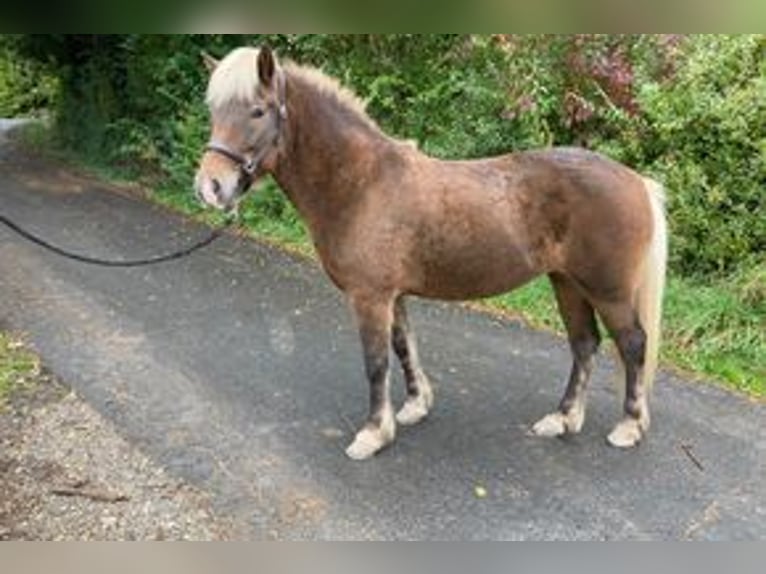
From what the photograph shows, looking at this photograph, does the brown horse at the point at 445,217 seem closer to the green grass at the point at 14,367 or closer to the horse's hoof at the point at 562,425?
the horse's hoof at the point at 562,425

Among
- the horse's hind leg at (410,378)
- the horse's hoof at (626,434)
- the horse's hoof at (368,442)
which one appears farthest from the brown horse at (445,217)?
the horse's hoof at (626,434)

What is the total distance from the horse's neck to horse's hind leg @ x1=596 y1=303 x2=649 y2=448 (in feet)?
4.68

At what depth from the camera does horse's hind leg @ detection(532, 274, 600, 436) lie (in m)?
4.89

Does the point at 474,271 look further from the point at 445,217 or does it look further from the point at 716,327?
the point at 716,327

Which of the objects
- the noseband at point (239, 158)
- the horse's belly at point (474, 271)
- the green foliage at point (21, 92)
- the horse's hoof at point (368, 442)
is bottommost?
the green foliage at point (21, 92)

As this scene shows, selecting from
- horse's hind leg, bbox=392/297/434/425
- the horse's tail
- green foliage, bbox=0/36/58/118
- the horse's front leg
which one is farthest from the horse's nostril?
green foliage, bbox=0/36/58/118

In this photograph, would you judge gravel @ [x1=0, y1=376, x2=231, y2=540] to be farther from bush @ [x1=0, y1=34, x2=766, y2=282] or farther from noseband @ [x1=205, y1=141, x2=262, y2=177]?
bush @ [x1=0, y1=34, x2=766, y2=282]

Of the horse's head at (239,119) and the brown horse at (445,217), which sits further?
the brown horse at (445,217)

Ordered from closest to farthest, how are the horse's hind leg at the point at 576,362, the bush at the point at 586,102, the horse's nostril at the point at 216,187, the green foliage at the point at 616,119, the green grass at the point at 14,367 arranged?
the horse's nostril at the point at 216,187 < the horse's hind leg at the point at 576,362 < the green grass at the point at 14,367 < the green foliage at the point at 616,119 < the bush at the point at 586,102

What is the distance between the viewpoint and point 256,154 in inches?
165

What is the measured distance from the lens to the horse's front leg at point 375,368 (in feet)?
14.7

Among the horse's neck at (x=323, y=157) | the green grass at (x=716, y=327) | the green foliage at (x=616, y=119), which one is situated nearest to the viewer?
the horse's neck at (x=323, y=157)

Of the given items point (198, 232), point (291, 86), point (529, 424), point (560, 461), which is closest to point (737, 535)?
point (560, 461)

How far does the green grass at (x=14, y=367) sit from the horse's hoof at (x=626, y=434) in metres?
3.50
